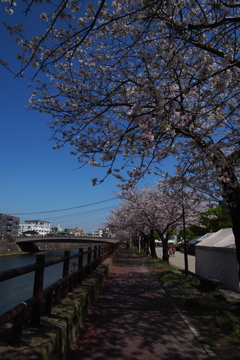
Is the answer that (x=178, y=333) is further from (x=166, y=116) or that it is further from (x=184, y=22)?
(x=184, y=22)

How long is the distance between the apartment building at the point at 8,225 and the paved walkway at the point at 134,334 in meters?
95.9

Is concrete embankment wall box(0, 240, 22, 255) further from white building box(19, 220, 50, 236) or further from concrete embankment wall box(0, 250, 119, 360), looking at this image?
white building box(19, 220, 50, 236)

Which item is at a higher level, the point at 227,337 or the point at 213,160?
the point at 213,160

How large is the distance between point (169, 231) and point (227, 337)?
2016cm

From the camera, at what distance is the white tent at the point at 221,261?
11.9 meters

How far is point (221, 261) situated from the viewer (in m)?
13.2

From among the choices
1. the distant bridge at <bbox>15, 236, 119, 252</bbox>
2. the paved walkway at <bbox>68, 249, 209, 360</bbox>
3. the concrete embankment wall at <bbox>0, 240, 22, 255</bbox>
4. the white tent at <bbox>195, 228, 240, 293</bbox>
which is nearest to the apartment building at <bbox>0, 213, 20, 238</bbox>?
the distant bridge at <bbox>15, 236, 119, 252</bbox>

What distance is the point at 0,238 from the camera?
5928cm

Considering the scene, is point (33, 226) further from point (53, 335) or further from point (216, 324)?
point (53, 335)

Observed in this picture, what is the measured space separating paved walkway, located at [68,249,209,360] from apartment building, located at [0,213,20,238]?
9585 cm

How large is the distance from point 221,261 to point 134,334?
985cm

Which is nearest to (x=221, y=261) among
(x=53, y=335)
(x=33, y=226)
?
(x=53, y=335)

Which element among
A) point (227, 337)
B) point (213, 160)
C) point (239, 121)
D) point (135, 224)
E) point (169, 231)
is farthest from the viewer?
point (135, 224)

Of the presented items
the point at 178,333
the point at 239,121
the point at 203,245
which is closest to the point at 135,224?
the point at 203,245
